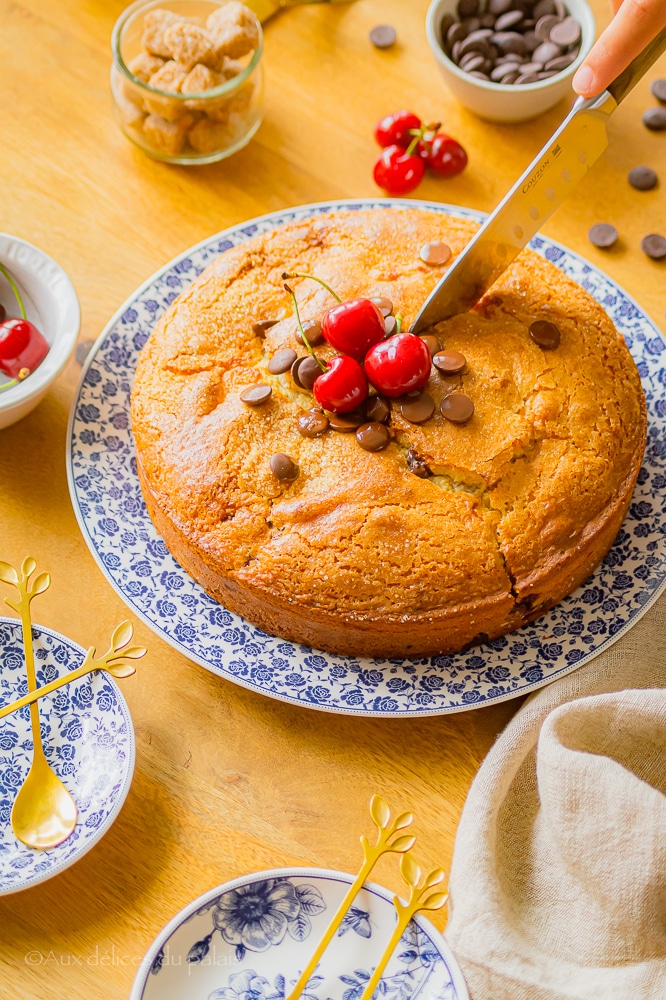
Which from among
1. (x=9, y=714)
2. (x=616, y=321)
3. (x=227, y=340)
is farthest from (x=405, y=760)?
(x=616, y=321)

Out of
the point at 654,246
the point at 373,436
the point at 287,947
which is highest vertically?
the point at 654,246

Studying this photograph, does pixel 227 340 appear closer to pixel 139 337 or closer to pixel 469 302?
pixel 139 337

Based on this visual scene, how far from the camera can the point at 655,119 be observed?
8.78ft

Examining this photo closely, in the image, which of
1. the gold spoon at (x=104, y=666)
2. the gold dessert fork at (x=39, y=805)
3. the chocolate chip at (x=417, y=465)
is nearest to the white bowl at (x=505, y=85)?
the chocolate chip at (x=417, y=465)

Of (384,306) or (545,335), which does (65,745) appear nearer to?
(384,306)

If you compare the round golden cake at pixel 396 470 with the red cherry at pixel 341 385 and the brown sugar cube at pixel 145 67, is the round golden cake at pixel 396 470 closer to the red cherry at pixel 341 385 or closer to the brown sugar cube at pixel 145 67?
the red cherry at pixel 341 385

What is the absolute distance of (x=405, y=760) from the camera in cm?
190

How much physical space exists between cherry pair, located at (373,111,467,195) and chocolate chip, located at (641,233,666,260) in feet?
1.68

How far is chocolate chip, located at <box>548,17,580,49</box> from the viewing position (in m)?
2.51

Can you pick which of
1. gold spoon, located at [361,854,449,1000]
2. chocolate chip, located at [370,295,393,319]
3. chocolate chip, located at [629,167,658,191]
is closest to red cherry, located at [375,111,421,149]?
chocolate chip, located at [629,167,658,191]

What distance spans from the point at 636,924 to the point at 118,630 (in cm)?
105

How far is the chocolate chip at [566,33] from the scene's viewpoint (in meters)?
2.51

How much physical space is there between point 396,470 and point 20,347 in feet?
2.81

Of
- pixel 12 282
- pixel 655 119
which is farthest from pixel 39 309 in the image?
pixel 655 119
